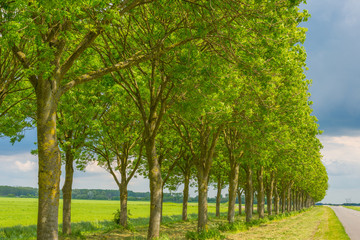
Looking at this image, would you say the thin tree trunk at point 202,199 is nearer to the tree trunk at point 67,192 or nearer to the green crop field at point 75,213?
the tree trunk at point 67,192

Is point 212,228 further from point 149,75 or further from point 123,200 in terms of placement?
point 149,75

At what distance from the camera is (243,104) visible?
644 inches

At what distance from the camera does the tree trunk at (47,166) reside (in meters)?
8.54

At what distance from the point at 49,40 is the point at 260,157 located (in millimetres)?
15650

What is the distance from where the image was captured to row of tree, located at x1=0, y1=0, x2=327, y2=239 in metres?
8.78

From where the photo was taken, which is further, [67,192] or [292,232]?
[292,232]

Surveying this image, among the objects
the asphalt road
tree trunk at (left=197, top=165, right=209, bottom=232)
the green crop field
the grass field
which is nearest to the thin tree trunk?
tree trunk at (left=197, top=165, right=209, bottom=232)

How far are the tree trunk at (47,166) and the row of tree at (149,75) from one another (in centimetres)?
3

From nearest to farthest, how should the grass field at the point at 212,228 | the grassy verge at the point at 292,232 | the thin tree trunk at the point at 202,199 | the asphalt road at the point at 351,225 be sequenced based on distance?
the thin tree trunk at the point at 202,199 < the grass field at the point at 212,228 < the grassy verge at the point at 292,232 < the asphalt road at the point at 351,225

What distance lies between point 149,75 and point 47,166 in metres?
8.00

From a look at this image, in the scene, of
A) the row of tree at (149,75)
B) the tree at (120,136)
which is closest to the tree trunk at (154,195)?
the row of tree at (149,75)

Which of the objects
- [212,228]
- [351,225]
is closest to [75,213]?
[212,228]

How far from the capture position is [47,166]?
870cm

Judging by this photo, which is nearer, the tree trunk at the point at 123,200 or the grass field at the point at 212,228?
the grass field at the point at 212,228
